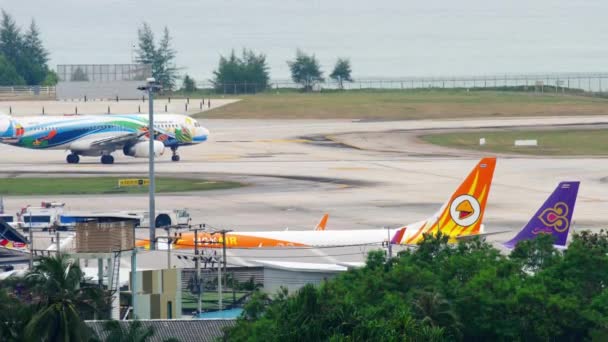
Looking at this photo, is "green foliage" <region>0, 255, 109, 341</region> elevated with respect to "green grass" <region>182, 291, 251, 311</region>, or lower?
elevated

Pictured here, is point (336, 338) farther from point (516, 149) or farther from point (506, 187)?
point (516, 149)

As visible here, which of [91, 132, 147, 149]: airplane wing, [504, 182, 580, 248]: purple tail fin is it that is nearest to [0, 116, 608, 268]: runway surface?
[91, 132, 147, 149]: airplane wing

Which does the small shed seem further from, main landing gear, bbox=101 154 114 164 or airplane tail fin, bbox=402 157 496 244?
main landing gear, bbox=101 154 114 164

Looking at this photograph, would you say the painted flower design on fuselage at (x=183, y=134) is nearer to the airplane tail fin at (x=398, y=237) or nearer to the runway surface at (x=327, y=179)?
the runway surface at (x=327, y=179)

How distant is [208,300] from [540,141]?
99.4 meters

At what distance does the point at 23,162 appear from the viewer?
4542 inches

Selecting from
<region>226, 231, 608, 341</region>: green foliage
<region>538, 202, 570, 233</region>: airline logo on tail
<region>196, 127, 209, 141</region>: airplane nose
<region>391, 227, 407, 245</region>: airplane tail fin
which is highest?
<region>196, 127, 209, 141</region>: airplane nose

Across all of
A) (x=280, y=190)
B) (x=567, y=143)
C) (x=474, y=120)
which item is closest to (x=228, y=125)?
(x=474, y=120)

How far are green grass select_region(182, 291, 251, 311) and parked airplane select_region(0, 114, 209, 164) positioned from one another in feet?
232

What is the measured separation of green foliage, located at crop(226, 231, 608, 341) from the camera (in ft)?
94.5

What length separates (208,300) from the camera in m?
41.3

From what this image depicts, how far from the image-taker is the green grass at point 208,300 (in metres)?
40.5

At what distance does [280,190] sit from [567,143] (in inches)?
2136

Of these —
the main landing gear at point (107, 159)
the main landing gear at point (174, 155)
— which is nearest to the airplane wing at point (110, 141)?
the main landing gear at point (107, 159)
